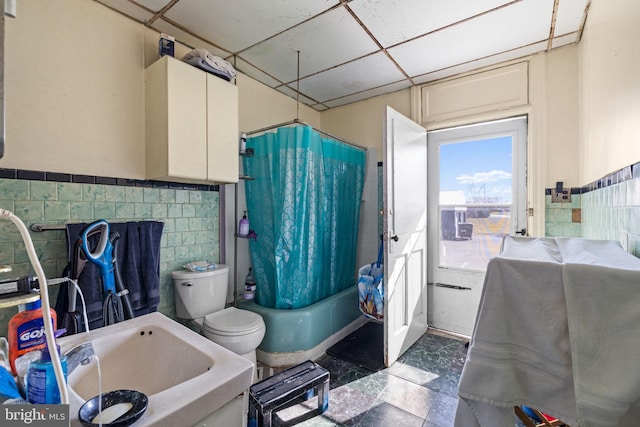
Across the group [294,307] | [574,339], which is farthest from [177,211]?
[574,339]

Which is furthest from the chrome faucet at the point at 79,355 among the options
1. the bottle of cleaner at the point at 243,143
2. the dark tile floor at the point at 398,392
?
the bottle of cleaner at the point at 243,143

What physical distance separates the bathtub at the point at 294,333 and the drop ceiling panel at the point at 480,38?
210cm

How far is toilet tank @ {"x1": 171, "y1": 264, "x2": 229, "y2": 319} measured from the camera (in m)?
1.90

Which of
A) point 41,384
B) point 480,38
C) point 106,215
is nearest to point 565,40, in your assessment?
point 480,38

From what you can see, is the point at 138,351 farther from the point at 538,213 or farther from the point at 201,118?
the point at 538,213

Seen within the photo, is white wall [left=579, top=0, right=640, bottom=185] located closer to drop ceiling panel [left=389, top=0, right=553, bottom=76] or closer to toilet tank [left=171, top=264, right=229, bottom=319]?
drop ceiling panel [left=389, top=0, right=553, bottom=76]

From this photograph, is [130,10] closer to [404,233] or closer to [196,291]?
[196,291]

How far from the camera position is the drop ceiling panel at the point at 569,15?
164 centimetres

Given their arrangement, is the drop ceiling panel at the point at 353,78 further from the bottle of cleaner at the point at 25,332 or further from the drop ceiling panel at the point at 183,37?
the bottle of cleaner at the point at 25,332

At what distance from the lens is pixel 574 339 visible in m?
0.63

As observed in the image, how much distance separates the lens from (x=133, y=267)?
1646mm

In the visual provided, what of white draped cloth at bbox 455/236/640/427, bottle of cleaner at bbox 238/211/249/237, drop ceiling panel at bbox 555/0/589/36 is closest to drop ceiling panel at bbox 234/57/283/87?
bottle of cleaner at bbox 238/211/249/237

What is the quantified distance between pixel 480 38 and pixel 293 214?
71.4 inches

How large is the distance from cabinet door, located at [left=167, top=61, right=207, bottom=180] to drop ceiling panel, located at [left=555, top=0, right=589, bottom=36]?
2.21m
